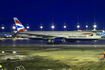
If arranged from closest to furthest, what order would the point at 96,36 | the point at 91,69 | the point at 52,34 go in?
1. the point at 91,69
2. the point at 96,36
3. the point at 52,34

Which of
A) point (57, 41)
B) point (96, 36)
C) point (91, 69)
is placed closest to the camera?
point (91, 69)

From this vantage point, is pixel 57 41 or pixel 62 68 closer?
pixel 62 68

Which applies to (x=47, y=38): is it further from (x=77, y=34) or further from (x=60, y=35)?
(x=77, y=34)

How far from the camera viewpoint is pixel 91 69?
11070 millimetres

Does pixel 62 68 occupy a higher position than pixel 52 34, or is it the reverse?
pixel 52 34

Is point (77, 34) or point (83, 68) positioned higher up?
point (77, 34)

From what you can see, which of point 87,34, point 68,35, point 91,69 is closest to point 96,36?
point 87,34

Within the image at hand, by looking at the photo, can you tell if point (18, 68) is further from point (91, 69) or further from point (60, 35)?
point (60, 35)

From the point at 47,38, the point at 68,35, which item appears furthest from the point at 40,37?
the point at 68,35

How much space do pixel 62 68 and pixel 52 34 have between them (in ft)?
93.5

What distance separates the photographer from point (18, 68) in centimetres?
1120

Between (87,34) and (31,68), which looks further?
(87,34)

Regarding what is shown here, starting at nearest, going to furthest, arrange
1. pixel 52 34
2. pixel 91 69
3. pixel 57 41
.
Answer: pixel 91 69 < pixel 57 41 < pixel 52 34

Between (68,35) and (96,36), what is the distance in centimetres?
896
